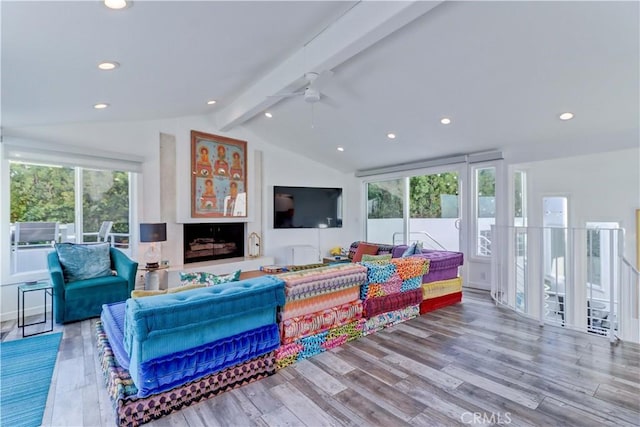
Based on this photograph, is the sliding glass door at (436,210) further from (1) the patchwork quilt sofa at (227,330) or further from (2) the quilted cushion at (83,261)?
(2) the quilted cushion at (83,261)

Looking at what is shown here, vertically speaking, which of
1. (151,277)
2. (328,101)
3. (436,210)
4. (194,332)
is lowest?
(151,277)

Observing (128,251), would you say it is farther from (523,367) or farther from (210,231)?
(523,367)

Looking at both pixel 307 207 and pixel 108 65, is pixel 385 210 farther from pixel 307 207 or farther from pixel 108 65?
pixel 108 65

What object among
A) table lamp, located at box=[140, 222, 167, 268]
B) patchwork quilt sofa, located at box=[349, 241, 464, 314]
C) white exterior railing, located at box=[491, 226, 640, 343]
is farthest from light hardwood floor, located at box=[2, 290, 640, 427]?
white exterior railing, located at box=[491, 226, 640, 343]

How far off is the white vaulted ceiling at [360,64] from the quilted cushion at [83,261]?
1.65 meters

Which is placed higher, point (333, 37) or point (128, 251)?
point (333, 37)

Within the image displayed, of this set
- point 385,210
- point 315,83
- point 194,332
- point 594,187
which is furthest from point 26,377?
point 594,187

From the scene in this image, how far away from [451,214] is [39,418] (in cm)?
602

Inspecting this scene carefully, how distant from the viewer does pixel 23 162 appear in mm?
4039

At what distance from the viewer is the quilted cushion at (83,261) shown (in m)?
3.94

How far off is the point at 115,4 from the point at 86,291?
3.31 m

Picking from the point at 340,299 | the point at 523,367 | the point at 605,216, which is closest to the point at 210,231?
the point at 340,299

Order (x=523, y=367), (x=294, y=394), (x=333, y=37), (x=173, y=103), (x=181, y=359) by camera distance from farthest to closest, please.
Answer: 1. (x=173, y=103)
2. (x=333, y=37)
3. (x=523, y=367)
4. (x=294, y=394)
5. (x=181, y=359)

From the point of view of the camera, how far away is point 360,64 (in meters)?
3.52
